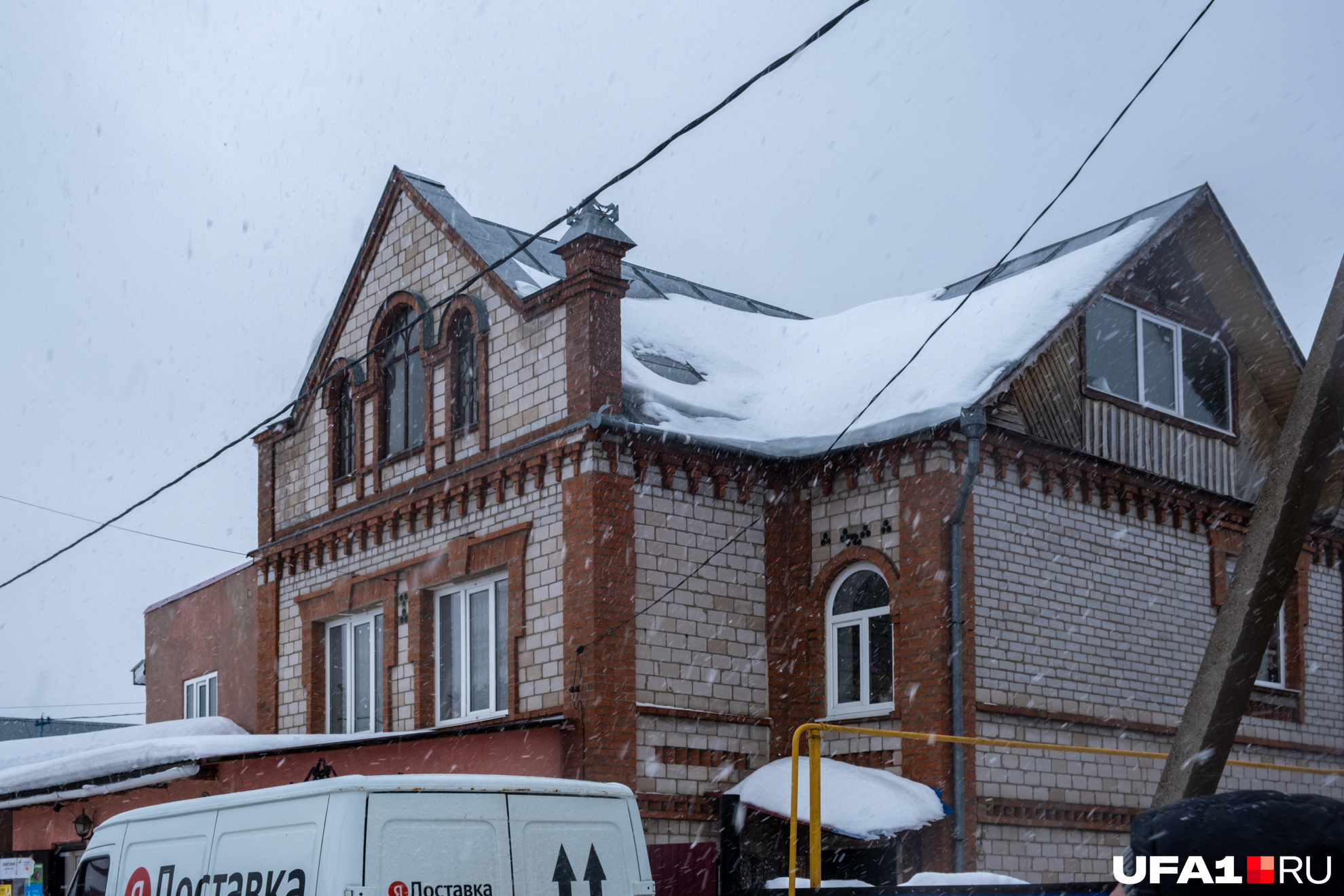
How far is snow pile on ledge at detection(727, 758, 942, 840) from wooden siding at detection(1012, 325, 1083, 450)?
3.81 meters

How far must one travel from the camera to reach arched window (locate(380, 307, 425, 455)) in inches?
640

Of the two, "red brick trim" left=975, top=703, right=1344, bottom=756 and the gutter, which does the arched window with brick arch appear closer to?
the gutter

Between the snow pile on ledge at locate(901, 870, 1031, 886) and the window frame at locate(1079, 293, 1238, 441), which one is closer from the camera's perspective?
the snow pile on ledge at locate(901, 870, 1031, 886)

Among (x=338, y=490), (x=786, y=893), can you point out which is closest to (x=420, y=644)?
(x=338, y=490)

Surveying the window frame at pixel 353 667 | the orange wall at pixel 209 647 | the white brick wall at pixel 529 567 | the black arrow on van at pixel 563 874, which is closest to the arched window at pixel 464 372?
the white brick wall at pixel 529 567

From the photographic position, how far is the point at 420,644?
1542 centimetres

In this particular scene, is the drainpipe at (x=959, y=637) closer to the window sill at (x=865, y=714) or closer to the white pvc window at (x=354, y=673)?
the window sill at (x=865, y=714)

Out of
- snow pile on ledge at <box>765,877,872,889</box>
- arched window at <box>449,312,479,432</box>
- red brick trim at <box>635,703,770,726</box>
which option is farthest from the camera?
arched window at <box>449,312,479,432</box>

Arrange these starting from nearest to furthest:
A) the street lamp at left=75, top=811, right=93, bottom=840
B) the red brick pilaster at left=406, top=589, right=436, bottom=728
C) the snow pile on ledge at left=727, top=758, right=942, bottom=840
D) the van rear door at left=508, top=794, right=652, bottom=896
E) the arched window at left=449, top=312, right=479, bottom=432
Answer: the van rear door at left=508, top=794, right=652, bottom=896
the snow pile on ledge at left=727, top=758, right=942, bottom=840
the red brick pilaster at left=406, top=589, right=436, bottom=728
the arched window at left=449, top=312, right=479, bottom=432
the street lamp at left=75, top=811, right=93, bottom=840

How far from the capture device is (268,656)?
18.2 meters

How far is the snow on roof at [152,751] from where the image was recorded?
14.7 metres

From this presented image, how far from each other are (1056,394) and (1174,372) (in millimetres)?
2456

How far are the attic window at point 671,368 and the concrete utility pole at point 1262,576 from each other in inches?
362

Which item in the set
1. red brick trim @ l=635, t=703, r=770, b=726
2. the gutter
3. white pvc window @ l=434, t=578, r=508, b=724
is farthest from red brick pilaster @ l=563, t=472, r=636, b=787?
the gutter
